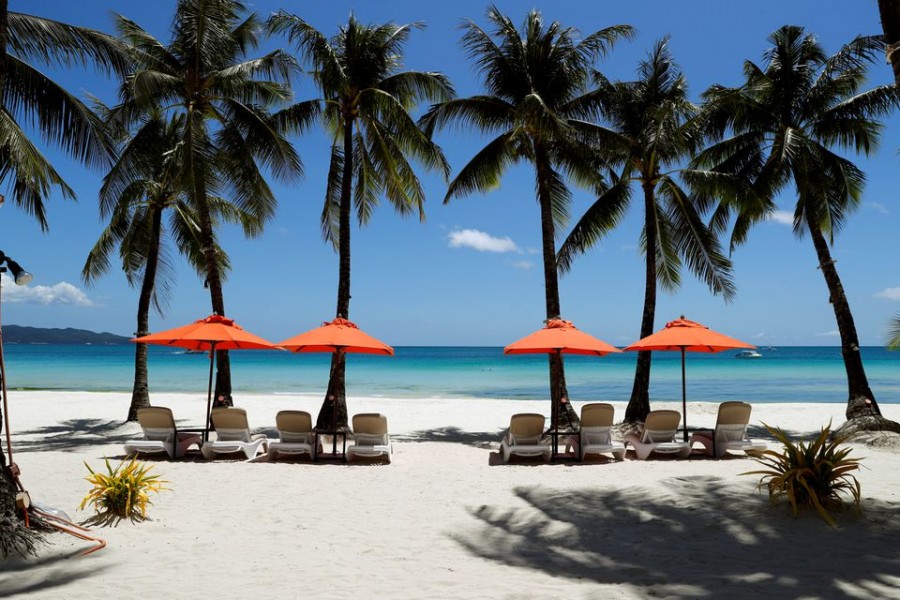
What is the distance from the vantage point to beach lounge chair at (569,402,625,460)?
9578 mm

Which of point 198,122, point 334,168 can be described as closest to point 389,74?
point 334,168

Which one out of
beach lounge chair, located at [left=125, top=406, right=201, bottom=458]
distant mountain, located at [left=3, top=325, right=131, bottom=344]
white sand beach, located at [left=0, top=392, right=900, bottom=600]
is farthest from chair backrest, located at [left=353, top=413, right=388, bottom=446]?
distant mountain, located at [left=3, top=325, right=131, bottom=344]

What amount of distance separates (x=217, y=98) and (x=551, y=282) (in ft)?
25.4

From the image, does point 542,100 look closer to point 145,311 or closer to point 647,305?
point 647,305

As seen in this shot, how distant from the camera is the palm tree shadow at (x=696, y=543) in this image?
4258 mm

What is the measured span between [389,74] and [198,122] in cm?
405

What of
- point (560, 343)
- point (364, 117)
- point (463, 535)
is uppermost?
point (364, 117)

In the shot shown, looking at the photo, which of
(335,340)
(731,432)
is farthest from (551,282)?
(335,340)

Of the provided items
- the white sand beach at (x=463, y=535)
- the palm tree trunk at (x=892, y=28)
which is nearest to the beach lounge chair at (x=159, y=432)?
the white sand beach at (x=463, y=535)

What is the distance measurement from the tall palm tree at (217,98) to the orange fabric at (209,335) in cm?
255

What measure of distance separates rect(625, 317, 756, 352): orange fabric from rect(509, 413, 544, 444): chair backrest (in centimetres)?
194

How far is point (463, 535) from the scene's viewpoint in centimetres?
558

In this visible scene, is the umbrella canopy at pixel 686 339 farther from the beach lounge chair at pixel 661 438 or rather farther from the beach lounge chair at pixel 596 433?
the beach lounge chair at pixel 596 433

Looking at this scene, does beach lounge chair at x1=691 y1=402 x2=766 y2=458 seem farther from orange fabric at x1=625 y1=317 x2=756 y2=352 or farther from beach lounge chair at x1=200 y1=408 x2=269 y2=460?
beach lounge chair at x1=200 y1=408 x2=269 y2=460
